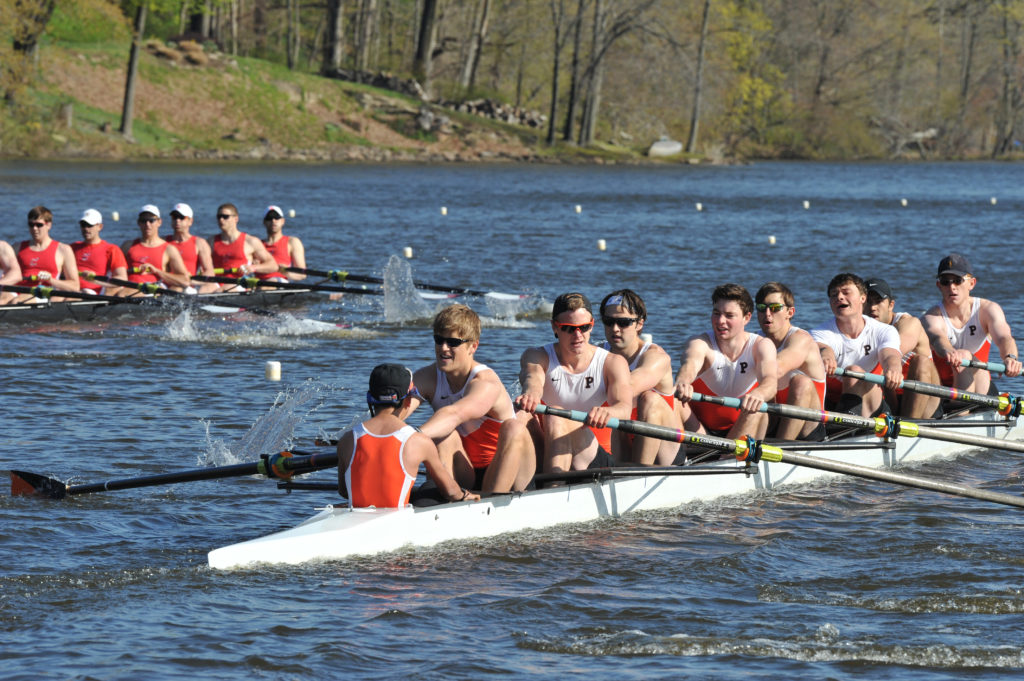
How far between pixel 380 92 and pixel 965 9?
44946mm

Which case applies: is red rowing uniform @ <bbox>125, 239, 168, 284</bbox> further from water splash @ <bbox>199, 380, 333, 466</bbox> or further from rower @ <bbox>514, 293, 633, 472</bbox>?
rower @ <bbox>514, 293, 633, 472</bbox>

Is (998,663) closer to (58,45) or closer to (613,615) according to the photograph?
(613,615)

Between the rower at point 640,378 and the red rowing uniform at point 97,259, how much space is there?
978 cm

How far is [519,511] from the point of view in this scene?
8.26m

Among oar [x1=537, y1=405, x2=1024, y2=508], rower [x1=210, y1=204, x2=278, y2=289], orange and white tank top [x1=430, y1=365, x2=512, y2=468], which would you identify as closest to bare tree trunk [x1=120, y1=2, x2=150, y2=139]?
rower [x1=210, y1=204, x2=278, y2=289]

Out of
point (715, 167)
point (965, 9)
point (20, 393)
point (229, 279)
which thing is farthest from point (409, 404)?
point (965, 9)

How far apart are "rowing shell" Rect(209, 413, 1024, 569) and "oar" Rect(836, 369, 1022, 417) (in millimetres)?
479

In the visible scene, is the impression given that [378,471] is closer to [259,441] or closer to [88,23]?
[259,441]

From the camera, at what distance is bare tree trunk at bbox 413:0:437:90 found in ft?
217

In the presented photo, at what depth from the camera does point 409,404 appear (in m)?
7.33

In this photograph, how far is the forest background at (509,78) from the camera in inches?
2105

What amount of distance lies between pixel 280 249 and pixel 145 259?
8.01 ft

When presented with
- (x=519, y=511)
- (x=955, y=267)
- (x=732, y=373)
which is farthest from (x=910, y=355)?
(x=519, y=511)

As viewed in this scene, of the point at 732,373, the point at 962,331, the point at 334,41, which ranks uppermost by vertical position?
the point at 334,41
